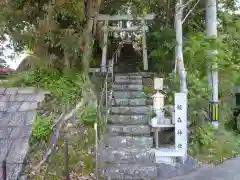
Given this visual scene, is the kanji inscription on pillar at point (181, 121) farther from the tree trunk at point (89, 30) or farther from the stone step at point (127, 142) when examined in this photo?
the tree trunk at point (89, 30)

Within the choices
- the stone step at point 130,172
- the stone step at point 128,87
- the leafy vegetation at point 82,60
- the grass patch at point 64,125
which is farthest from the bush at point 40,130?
the stone step at point 128,87

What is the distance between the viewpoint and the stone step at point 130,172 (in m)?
6.27

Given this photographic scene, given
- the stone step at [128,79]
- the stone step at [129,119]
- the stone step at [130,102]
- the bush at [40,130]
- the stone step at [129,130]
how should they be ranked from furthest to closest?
the stone step at [128,79] < the stone step at [130,102] < the stone step at [129,119] < the stone step at [129,130] < the bush at [40,130]

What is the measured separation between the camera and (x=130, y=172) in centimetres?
633

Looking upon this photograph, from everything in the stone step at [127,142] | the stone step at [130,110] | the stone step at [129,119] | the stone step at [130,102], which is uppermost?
the stone step at [130,102]

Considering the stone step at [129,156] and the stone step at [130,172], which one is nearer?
the stone step at [130,172]

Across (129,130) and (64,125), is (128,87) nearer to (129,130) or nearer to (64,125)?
(129,130)

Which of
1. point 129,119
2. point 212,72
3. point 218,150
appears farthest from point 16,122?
point 212,72

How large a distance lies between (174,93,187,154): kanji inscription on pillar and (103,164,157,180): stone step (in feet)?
2.76

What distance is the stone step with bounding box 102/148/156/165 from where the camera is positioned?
6.64 m

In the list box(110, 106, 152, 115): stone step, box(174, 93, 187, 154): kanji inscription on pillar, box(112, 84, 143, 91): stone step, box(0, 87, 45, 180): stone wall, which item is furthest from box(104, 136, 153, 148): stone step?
box(112, 84, 143, 91): stone step

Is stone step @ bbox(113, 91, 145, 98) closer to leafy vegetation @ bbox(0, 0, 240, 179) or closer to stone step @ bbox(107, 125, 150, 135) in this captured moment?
leafy vegetation @ bbox(0, 0, 240, 179)

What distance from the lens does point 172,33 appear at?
930cm

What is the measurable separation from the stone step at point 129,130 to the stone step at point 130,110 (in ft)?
2.04
